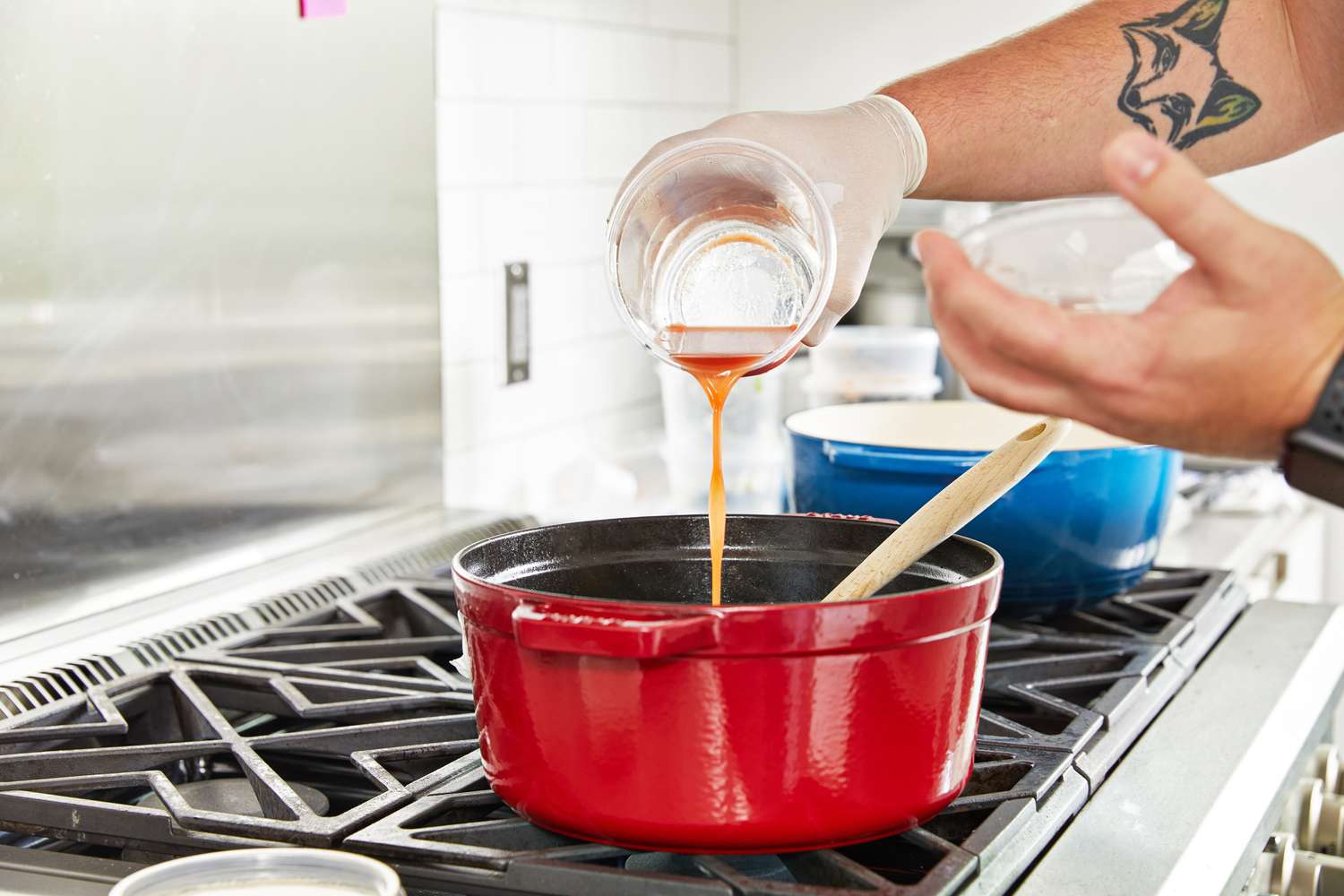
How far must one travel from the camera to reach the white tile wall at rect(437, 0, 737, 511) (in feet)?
5.98

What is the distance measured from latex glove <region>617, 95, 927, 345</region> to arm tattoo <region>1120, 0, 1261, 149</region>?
0.23 m

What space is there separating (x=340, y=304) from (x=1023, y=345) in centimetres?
104

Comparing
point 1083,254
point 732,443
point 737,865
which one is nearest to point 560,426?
point 732,443

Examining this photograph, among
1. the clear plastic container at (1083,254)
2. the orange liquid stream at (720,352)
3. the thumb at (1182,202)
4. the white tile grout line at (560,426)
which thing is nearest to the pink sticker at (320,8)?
the white tile grout line at (560,426)

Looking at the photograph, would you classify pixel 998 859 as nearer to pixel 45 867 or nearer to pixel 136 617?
pixel 45 867

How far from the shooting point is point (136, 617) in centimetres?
125

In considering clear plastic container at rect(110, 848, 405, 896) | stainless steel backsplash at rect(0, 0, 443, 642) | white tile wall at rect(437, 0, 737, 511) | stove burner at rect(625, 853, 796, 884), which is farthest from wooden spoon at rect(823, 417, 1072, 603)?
white tile wall at rect(437, 0, 737, 511)

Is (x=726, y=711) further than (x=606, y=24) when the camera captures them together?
No

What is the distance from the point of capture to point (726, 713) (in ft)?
2.37

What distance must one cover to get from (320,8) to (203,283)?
0.32m

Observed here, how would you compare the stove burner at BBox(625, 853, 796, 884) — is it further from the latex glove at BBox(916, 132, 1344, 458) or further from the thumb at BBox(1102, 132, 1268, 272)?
the thumb at BBox(1102, 132, 1268, 272)

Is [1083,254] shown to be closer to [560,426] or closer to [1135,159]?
[560,426]

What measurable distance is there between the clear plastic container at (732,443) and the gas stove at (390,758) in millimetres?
752

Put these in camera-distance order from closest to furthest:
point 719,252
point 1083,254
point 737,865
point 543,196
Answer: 1. point 737,865
2. point 719,252
3. point 543,196
4. point 1083,254
